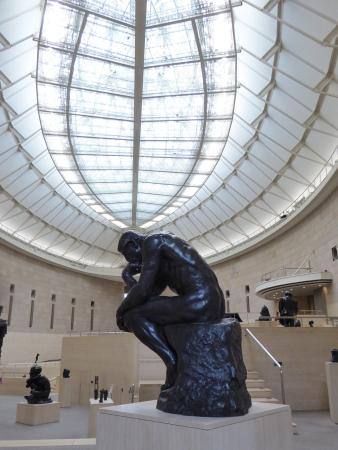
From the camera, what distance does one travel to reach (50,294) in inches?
1415

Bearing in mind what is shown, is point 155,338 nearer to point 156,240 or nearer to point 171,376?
point 171,376

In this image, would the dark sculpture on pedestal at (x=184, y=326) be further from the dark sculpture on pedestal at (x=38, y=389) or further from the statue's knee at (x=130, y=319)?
the dark sculpture on pedestal at (x=38, y=389)

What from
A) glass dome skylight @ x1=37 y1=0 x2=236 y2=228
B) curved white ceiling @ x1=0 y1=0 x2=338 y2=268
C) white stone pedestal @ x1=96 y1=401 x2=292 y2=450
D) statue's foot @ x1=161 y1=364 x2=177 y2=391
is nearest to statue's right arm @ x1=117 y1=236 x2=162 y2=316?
statue's foot @ x1=161 y1=364 x2=177 y2=391

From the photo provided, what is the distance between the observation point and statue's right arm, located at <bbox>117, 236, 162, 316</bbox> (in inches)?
181

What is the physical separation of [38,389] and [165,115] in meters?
17.2

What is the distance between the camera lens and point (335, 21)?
45.7ft

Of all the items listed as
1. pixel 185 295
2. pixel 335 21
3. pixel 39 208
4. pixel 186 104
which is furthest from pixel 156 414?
pixel 39 208

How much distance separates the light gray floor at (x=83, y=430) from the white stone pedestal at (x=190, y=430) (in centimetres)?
348

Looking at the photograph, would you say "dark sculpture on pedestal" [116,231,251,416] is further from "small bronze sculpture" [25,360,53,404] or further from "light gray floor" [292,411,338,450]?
"small bronze sculpture" [25,360,53,404]

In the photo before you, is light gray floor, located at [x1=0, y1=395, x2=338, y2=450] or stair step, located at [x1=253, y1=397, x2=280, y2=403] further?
stair step, located at [x1=253, y1=397, x2=280, y2=403]

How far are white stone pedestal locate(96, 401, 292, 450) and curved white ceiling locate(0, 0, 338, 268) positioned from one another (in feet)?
46.8

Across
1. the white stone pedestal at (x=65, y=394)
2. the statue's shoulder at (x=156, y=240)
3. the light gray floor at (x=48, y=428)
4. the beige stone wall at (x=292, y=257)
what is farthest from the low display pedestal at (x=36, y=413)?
the beige stone wall at (x=292, y=257)

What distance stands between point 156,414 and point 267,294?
938 inches

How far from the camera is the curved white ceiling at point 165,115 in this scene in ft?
55.9
